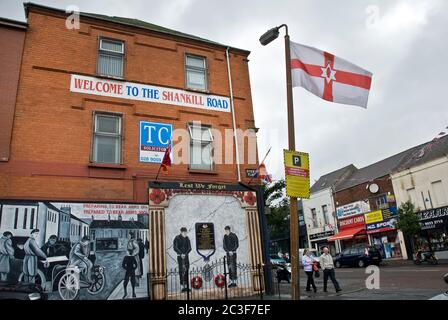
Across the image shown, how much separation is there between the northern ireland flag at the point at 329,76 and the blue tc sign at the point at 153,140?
5458 millimetres

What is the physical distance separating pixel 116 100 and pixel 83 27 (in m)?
3.01

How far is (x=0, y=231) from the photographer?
9.59 metres

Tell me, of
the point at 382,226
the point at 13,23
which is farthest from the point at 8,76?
the point at 382,226

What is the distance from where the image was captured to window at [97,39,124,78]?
12.7 m

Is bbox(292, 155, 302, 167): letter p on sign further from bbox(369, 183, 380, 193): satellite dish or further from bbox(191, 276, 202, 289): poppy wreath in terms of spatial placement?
bbox(369, 183, 380, 193): satellite dish

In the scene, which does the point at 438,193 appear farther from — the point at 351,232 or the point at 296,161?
the point at 296,161

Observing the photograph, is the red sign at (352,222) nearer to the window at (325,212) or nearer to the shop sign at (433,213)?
the window at (325,212)

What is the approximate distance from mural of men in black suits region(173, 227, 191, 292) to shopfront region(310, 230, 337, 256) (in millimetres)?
28411

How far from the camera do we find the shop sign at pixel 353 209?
109 feet

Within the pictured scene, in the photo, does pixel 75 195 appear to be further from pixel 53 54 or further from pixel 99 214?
pixel 53 54

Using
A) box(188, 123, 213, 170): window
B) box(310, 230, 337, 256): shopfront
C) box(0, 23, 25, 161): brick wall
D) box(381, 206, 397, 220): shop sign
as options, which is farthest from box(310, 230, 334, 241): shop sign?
box(0, 23, 25, 161): brick wall

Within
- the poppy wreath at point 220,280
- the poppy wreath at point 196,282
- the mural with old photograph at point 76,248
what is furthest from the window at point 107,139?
the poppy wreath at point 220,280
